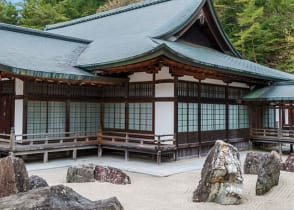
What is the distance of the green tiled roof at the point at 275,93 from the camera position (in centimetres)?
1499

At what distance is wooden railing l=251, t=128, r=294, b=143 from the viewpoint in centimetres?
1529

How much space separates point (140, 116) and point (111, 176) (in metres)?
Answer: 4.80

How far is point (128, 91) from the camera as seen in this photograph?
13617mm

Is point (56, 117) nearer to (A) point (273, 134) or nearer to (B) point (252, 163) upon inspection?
(B) point (252, 163)

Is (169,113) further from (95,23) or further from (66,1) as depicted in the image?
(66,1)

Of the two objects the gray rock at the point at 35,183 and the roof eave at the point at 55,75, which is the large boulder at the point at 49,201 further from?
the roof eave at the point at 55,75

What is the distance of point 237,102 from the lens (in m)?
16.1

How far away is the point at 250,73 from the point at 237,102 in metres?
2.09

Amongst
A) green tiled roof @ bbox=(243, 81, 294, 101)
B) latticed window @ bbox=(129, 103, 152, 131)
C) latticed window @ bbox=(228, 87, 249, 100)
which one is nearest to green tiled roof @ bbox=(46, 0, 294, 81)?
green tiled roof @ bbox=(243, 81, 294, 101)

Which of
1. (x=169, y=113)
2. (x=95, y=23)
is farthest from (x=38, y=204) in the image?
(x=95, y=23)

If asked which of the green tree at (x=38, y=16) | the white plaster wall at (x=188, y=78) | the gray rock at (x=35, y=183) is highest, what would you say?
the green tree at (x=38, y=16)

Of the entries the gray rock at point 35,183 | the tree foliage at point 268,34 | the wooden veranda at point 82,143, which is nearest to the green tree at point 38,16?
the tree foliage at point 268,34

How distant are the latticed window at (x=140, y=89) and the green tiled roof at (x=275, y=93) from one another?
18.4ft

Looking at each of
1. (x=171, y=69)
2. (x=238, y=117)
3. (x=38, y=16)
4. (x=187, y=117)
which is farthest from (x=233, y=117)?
(x=38, y=16)
